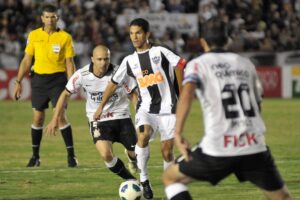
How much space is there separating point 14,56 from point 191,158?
73.7ft

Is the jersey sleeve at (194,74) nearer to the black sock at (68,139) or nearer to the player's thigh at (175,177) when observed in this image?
the player's thigh at (175,177)

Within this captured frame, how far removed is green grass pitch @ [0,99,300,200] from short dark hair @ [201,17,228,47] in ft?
12.3

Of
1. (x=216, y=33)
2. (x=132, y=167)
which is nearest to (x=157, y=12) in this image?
(x=132, y=167)

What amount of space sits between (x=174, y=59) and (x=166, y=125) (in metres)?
0.80

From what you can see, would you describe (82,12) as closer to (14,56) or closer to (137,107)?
(14,56)

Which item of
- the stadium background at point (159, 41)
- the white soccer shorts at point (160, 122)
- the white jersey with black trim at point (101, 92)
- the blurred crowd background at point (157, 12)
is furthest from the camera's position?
the blurred crowd background at point (157, 12)

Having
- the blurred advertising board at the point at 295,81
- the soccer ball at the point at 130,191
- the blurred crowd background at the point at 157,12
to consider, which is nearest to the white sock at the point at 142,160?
the soccer ball at the point at 130,191

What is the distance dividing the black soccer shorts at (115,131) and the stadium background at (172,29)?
54.5ft

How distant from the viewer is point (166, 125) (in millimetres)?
11438

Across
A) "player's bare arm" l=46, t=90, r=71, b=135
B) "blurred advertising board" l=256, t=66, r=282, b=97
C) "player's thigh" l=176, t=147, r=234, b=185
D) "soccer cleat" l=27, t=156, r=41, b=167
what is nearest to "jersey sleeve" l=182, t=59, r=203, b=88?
"player's thigh" l=176, t=147, r=234, b=185

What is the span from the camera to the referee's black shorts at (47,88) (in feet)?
48.5

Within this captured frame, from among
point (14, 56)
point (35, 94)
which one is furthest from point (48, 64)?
point (14, 56)

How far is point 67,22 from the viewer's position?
30.8m

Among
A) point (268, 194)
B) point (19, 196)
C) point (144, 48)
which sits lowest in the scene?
point (19, 196)
